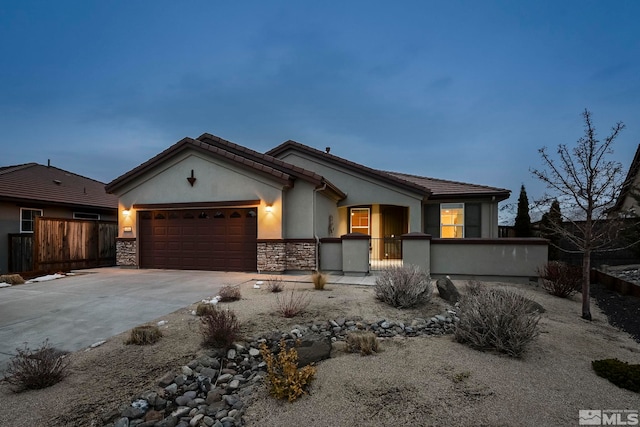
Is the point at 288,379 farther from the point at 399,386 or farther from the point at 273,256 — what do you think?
the point at 273,256

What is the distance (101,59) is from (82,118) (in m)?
20.2

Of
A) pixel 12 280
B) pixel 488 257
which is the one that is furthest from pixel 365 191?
pixel 12 280

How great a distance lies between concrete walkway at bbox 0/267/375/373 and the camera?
533 centimetres

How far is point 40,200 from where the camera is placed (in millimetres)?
13312

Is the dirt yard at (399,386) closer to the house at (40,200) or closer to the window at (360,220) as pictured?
the window at (360,220)

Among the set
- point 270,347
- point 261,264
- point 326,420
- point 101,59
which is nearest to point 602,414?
point 326,420

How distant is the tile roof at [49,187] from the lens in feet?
43.4

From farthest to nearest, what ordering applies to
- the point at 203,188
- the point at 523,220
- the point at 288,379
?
the point at 523,220
the point at 203,188
the point at 288,379

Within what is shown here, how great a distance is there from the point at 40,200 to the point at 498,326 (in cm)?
1778

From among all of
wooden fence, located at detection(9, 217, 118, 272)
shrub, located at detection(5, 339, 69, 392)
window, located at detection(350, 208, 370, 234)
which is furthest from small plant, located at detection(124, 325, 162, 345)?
window, located at detection(350, 208, 370, 234)

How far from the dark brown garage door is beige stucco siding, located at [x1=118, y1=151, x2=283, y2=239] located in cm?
55
